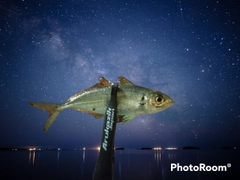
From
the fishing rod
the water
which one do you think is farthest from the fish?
the water

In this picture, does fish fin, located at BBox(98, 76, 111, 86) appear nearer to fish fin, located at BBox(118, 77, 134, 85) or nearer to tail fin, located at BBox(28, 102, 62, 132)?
fish fin, located at BBox(118, 77, 134, 85)

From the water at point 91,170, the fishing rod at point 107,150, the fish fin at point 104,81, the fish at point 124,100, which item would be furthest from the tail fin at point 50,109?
the water at point 91,170

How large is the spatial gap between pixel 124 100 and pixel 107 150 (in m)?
1.53

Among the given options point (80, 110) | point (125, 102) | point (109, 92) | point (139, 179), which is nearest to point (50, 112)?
point (80, 110)

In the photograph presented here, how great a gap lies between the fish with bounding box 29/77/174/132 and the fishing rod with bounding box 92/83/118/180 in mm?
502

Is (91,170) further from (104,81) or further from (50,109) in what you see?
(104,81)

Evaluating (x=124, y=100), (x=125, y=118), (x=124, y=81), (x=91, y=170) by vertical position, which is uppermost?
(x=124, y=81)

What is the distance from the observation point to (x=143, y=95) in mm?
5035

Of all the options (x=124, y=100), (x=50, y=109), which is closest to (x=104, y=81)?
(x=124, y=100)

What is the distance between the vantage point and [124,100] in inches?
197

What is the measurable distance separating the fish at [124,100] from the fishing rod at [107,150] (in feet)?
1.65

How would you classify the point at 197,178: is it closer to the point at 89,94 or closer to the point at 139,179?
the point at 139,179

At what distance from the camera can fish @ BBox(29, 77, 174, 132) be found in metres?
4.98

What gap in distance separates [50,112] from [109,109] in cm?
252
